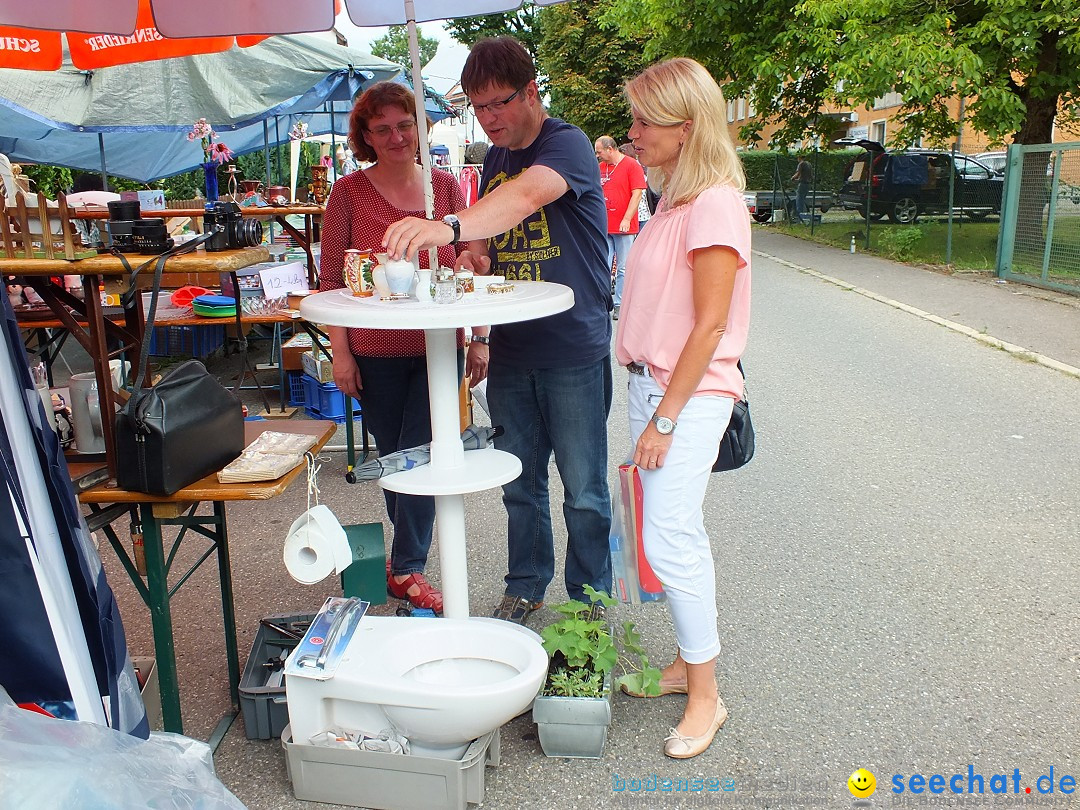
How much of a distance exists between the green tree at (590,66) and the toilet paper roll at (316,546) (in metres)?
29.6

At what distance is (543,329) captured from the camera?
2904 mm

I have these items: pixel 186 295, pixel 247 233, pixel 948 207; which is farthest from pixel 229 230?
pixel 948 207

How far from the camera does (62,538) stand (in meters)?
2.11

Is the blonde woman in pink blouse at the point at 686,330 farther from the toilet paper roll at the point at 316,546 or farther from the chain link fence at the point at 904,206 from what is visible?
the chain link fence at the point at 904,206

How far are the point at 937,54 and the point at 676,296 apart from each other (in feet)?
37.0

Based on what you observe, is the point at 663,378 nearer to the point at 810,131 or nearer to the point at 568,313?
the point at 568,313

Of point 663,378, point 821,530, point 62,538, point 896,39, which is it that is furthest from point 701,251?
point 896,39

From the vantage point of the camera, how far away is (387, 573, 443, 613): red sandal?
3.40m

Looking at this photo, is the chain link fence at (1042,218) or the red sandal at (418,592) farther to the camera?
the chain link fence at (1042,218)

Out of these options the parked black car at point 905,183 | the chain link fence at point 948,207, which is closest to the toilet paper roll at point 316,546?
the chain link fence at point 948,207

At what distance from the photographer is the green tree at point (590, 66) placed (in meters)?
31.0

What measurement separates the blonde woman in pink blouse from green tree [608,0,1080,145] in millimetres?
10818

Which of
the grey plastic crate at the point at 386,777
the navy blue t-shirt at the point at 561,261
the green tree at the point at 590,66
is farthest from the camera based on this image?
the green tree at the point at 590,66

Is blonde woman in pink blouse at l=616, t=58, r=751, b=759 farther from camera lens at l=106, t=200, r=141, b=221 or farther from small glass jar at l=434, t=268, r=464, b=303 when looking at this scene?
camera lens at l=106, t=200, r=141, b=221
